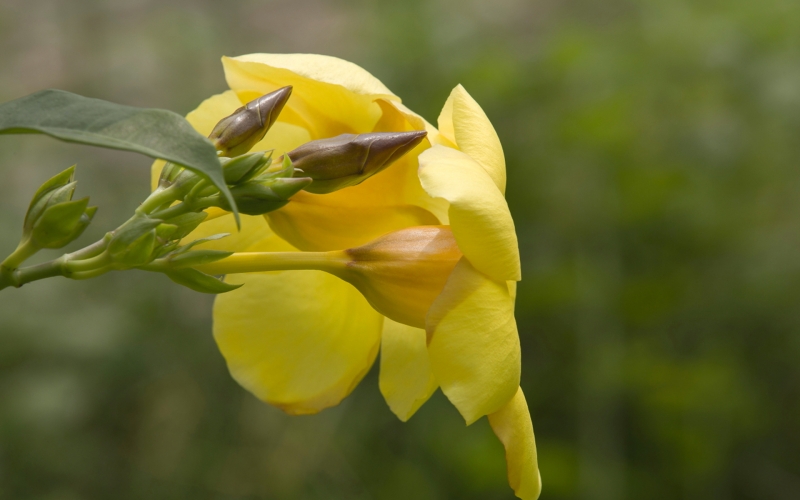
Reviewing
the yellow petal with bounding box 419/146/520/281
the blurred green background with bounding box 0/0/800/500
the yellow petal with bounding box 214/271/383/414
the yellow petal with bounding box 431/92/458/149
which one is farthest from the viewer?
the blurred green background with bounding box 0/0/800/500

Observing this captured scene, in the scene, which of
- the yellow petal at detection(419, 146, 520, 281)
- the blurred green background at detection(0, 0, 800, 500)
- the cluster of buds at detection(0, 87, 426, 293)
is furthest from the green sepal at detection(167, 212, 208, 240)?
the blurred green background at detection(0, 0, 800, 500)

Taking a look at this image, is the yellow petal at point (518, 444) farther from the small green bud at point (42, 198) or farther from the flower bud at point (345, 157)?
the small green bud at point (42, 198)

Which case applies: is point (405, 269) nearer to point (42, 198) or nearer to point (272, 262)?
point (272, 262)

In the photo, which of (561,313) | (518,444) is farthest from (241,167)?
(561,313)

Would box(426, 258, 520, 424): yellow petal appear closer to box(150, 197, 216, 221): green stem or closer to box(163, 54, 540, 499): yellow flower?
box(163, 54, 540, 499): yellow flower

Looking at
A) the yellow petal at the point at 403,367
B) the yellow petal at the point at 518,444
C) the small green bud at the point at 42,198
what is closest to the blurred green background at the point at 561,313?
the yellow petal at the point at 403,367
